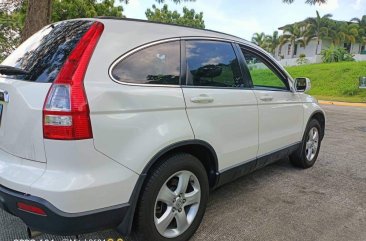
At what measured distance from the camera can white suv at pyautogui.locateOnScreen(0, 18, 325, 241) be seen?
2.17 m

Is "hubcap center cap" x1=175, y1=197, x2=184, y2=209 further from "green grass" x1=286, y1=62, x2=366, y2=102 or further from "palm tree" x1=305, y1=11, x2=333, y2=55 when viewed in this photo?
"palm tree" x1=305, y1=11, x2=333, y2=55

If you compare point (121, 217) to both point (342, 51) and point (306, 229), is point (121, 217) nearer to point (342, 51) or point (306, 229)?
point (306, 229)

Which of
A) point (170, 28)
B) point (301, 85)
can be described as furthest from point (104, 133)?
point (301, 85)

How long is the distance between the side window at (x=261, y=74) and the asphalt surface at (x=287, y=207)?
1267 mm

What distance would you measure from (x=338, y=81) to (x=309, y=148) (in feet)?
65.2

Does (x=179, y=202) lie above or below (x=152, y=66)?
below

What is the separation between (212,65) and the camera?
10.7 feet

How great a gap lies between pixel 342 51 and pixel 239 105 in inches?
1256

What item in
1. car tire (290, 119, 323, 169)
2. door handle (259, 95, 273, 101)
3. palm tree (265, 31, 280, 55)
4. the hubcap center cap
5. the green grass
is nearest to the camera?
the hubcap center cap

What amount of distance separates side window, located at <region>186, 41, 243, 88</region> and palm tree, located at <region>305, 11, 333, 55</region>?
4433cm

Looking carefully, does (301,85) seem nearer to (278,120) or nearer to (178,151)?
(278,120)

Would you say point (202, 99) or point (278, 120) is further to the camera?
point (278, 120)

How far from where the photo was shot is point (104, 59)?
2357 millimetres

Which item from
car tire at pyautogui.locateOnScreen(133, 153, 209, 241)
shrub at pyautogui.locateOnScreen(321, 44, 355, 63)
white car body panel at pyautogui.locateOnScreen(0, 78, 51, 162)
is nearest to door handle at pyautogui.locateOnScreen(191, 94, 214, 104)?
car tire at pyautogui.locateOnScreen(133, 153, 209, 241)
